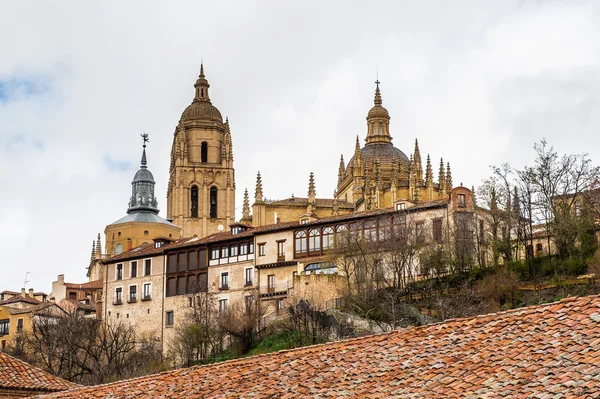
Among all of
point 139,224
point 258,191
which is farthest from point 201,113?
point 258,191

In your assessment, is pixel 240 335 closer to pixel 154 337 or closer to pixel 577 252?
pixel 154 337

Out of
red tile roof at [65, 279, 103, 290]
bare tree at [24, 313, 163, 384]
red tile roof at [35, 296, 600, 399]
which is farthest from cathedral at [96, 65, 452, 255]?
red tile roof at [35, 296, 600, 399]

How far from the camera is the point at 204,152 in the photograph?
145m

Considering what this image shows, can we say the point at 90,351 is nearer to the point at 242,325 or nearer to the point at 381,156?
the point at 242,325

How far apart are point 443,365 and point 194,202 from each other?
410 feet

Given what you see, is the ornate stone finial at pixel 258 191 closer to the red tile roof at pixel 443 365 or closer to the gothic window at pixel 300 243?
the gothic window at pixel 300 243

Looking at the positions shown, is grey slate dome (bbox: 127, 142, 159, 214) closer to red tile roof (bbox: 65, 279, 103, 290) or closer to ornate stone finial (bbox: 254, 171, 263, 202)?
red tile roof (bbox: 65, 279, 103, 290)

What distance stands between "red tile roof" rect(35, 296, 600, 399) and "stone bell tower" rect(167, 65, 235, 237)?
117 metres

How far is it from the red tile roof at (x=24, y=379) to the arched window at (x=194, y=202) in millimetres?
112200

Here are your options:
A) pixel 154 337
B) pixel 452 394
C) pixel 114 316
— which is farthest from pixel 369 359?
pixel 114 316

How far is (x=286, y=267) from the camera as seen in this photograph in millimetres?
75438

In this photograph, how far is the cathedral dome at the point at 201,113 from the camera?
143 metres

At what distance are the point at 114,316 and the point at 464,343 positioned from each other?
6774 centimetres

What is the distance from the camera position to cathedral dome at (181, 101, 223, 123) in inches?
5635
